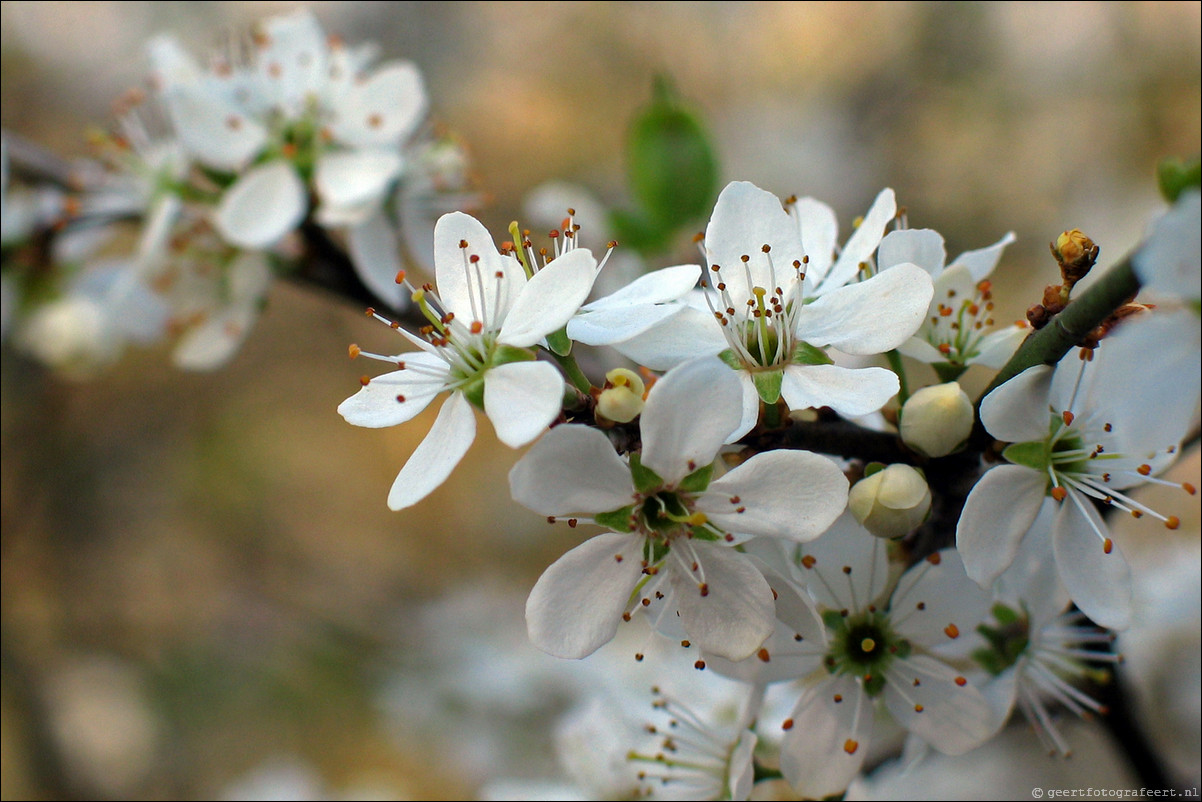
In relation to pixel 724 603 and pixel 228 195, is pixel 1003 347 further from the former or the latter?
pixel 228 195

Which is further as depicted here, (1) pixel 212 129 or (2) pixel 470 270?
(1) pixel 212 129

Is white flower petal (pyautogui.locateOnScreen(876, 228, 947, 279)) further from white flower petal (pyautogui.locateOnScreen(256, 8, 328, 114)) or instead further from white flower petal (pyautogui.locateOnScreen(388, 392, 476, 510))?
white flower petal (pyautogui.locateOnScreen(256, 8, 328, 114))

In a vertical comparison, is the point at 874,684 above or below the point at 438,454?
below

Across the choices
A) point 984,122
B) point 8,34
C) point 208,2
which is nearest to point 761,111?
point 984,122

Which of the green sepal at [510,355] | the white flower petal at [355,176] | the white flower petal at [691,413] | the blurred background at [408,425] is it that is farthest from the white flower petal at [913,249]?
the blurred background at [408,425]

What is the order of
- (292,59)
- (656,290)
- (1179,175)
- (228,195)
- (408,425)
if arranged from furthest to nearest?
(408,425) → (292,59) → (228,195) → (656,290) → (1179,175)

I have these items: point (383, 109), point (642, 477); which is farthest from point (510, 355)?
point (383, 109)

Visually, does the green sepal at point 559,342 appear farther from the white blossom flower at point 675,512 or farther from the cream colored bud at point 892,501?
the cream colored bud at point 892,501

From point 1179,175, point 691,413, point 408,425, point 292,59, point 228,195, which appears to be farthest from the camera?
point 408,425

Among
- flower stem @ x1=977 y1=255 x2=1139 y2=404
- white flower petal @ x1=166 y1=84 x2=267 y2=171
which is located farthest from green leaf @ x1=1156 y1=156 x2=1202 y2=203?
white flower petal @ x1=166 y1=84 x2=267 y2=171
